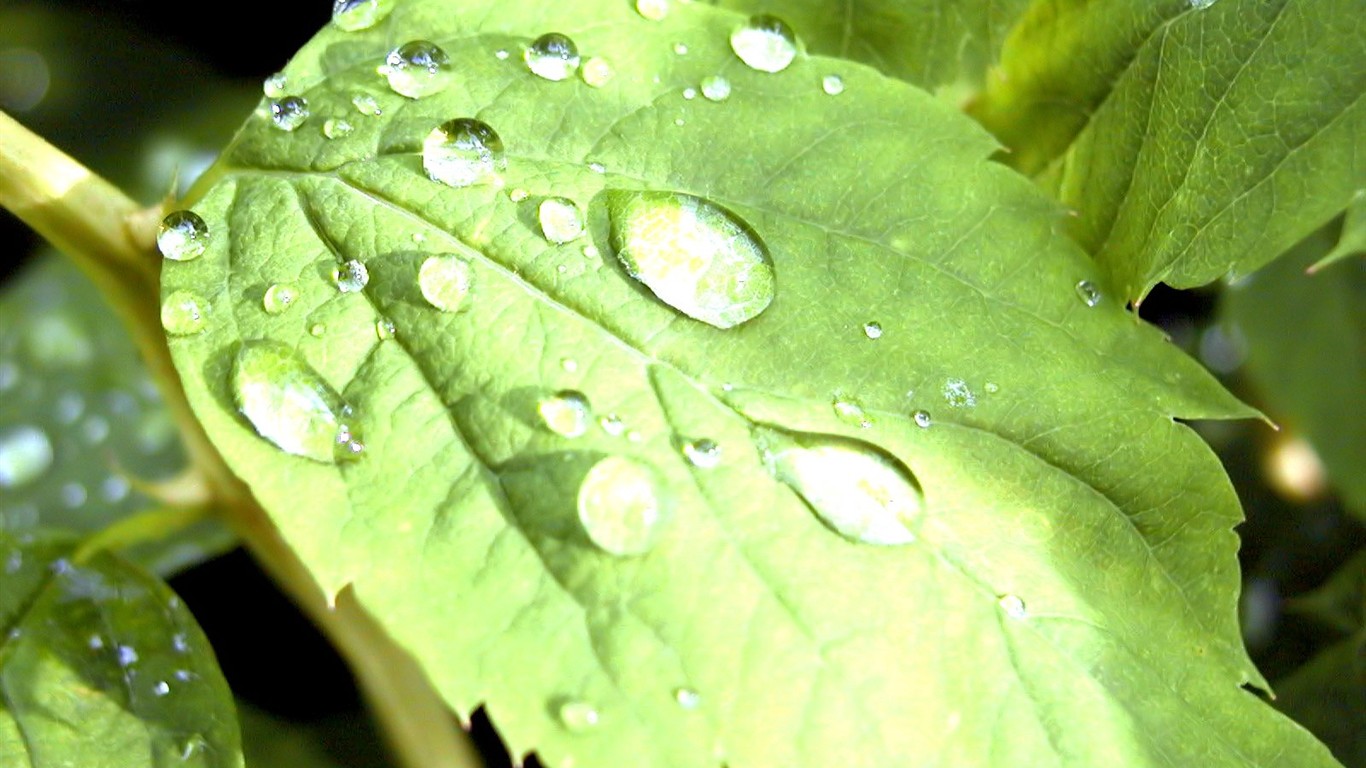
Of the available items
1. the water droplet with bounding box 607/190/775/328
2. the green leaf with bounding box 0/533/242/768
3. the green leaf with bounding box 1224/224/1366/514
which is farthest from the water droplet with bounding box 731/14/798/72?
the green leaf with bounding box 1224/224/1366/514

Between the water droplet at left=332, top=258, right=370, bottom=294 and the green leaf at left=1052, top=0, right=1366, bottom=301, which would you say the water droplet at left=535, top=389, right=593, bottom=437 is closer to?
the water droplet at left=332, top=258, right=370, bottom=294

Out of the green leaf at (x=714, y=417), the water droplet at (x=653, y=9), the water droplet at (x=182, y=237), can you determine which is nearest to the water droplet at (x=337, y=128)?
the green leaf at (x=714, y=417)

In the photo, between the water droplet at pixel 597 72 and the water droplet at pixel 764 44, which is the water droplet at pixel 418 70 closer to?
the water droplet at pixel 597 72

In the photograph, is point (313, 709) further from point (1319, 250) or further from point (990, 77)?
point (1319, 250)

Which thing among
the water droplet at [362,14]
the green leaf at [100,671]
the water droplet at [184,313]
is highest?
the water droplet at [362,14]

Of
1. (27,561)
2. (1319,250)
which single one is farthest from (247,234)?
(1319,250)

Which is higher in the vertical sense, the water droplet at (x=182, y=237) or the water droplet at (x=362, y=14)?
the water droplet at (x=362, y=14)

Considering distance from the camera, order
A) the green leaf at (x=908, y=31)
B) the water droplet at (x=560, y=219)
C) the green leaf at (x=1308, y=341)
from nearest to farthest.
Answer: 1. the water droplet at (x=560, y=219)
2. the green leaf at (x=908, y=31)
3. the green leaf at (x=1308, y=341)

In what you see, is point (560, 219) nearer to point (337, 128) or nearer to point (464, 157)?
point (464, 157)
